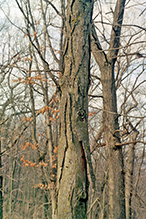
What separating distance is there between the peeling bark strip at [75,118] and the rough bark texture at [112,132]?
149 cm

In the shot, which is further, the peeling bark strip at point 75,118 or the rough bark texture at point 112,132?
the rough bark texture at point 112,132

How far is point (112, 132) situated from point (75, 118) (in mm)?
2372

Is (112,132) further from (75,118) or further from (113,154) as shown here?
(75,118)

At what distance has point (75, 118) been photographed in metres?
1.60

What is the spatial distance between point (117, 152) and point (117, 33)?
261 cm

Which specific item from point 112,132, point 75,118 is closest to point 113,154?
point 112,132

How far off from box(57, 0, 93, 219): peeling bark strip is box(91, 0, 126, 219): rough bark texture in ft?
4.88

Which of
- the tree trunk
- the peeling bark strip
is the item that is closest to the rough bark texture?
the tree trunk

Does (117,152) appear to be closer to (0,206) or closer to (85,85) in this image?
(85,85)

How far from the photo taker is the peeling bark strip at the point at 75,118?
4.73ft

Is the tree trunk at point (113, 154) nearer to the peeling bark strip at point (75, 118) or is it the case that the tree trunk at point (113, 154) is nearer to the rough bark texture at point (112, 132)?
the rough bark texture at point (112, 132)

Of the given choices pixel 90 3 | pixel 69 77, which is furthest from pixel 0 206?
pixel 90 3

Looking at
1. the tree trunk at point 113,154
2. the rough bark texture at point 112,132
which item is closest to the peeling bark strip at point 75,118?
the rough bark texture at point 112,132

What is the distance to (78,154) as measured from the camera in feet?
4.95
